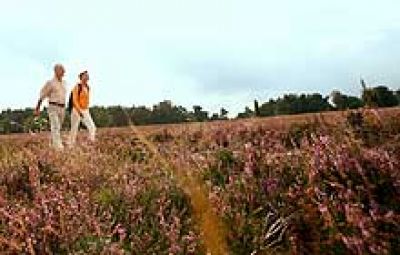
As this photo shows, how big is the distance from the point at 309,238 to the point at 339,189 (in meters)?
0.32

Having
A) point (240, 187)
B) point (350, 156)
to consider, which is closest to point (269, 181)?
point (240, 187)

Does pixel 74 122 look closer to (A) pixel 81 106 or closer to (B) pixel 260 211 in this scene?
(A) pixel 81 106

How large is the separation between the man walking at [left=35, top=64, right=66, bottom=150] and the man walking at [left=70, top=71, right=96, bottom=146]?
0.46 metres

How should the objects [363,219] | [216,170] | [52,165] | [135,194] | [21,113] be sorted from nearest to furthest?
[363,219]
[135,194]
[216,170]
[52,165]
[21,113]

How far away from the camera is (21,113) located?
2963 inches

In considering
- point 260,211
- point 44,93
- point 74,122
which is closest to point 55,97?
point 44,93

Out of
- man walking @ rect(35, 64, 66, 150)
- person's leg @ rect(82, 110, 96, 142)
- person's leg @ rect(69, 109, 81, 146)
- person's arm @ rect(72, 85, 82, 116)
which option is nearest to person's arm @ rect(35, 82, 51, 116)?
man walking @ rect(35, 64, 66, 150)

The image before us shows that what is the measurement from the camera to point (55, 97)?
1848 centimetres

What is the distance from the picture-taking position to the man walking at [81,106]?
62.7 feet

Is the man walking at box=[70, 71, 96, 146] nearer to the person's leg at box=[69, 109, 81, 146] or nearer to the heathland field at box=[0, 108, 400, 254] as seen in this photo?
the person's leg at box=[69, 109, 81, 146]

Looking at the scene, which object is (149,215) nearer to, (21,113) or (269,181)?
(269,181)

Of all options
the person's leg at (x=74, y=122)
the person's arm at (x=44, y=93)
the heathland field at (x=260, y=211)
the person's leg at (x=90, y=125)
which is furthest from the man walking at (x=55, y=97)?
the heathland field at (x=260, y=211)

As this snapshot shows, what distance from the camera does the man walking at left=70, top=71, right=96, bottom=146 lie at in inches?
752

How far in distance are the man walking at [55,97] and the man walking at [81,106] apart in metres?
0.46
